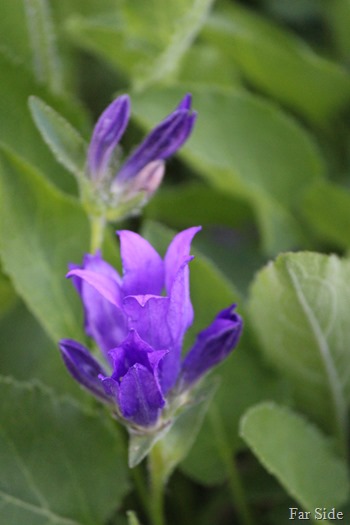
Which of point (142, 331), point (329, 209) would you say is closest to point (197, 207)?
point (329, 209)

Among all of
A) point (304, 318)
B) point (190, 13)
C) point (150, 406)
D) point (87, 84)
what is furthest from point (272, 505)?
point (87, 84)

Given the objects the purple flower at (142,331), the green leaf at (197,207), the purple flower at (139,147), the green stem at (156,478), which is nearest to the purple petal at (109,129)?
the purple flower at (139,147)

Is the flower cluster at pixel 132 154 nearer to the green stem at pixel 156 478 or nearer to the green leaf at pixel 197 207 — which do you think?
the green stem at pixel 156 478

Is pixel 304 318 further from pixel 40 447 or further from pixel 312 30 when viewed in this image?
pixel 312 30

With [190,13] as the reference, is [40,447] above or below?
below

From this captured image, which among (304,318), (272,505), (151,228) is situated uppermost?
(151,228)

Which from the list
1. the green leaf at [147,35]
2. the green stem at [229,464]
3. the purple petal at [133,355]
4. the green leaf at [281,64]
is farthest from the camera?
the green leaf at [281,64]

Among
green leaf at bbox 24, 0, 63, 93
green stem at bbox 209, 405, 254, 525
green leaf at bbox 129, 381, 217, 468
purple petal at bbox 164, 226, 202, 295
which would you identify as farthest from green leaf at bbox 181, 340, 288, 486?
green leaf at bbox 24, 0, 63, 93
